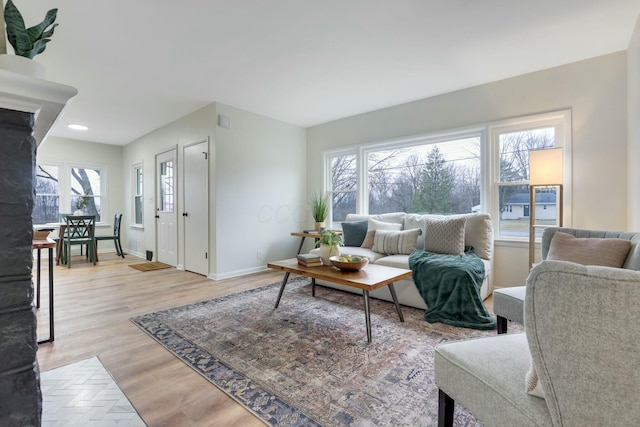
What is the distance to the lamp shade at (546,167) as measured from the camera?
2.65m

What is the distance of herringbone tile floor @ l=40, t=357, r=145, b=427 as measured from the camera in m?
1.34

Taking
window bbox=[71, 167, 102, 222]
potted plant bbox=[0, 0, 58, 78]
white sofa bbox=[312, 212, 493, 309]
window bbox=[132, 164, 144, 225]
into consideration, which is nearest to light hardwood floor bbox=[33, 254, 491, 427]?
white sofa bbox=[312, 212, 493, 309]

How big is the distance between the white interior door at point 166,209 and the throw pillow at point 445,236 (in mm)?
3811

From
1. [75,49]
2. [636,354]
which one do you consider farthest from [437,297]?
[75,49]

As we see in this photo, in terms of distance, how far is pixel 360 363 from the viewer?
1.82m

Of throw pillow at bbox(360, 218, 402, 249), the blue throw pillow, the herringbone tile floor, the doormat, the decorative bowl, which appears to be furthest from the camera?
the doormat

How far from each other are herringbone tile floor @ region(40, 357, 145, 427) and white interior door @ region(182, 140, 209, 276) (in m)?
2.32

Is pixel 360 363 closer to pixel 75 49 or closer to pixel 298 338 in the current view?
pixel 298 338

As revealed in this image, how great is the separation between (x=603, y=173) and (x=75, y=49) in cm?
491

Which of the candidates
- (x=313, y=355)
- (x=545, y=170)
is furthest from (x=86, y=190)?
(x=545, y=170)

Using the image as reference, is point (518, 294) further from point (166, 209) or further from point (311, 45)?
point (166, 209)

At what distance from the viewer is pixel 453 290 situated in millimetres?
2463

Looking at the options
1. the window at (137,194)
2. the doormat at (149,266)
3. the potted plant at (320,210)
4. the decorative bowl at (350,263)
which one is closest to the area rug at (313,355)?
→ the decorative bowl at (350,263)

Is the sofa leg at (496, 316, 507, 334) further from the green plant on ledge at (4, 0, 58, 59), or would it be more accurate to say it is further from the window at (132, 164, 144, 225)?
the window at (132, 164, 144, 225)
